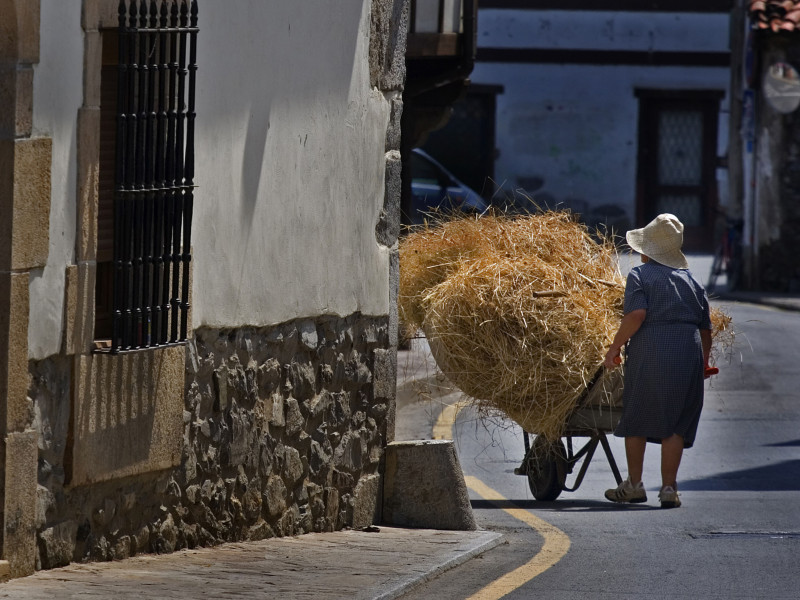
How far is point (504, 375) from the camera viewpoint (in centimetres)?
856

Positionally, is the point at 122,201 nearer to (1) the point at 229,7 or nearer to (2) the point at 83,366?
(2) the point at 83,366

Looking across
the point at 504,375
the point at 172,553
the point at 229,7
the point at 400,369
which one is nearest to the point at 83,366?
the point at 172,553

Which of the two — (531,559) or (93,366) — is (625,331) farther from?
(93,366)

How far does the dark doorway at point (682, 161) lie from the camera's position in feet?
108

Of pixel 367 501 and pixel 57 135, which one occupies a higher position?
pixel 57 135

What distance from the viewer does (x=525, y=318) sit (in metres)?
8.55

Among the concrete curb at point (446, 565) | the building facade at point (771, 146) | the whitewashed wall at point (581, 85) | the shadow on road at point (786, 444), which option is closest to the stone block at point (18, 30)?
the concrete curb at point (446, 565)

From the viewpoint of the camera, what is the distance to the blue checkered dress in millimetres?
8453

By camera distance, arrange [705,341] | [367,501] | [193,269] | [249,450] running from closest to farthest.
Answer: [193,269] < [249,450] < [367,501] < [705,341]

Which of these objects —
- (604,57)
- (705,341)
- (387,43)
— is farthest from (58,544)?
(604,57)

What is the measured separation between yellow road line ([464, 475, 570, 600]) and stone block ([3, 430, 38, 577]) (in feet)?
5.68

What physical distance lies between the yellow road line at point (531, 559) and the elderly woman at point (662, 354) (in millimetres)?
719

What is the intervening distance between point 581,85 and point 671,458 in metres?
24.9

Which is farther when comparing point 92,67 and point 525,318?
point 525,318
